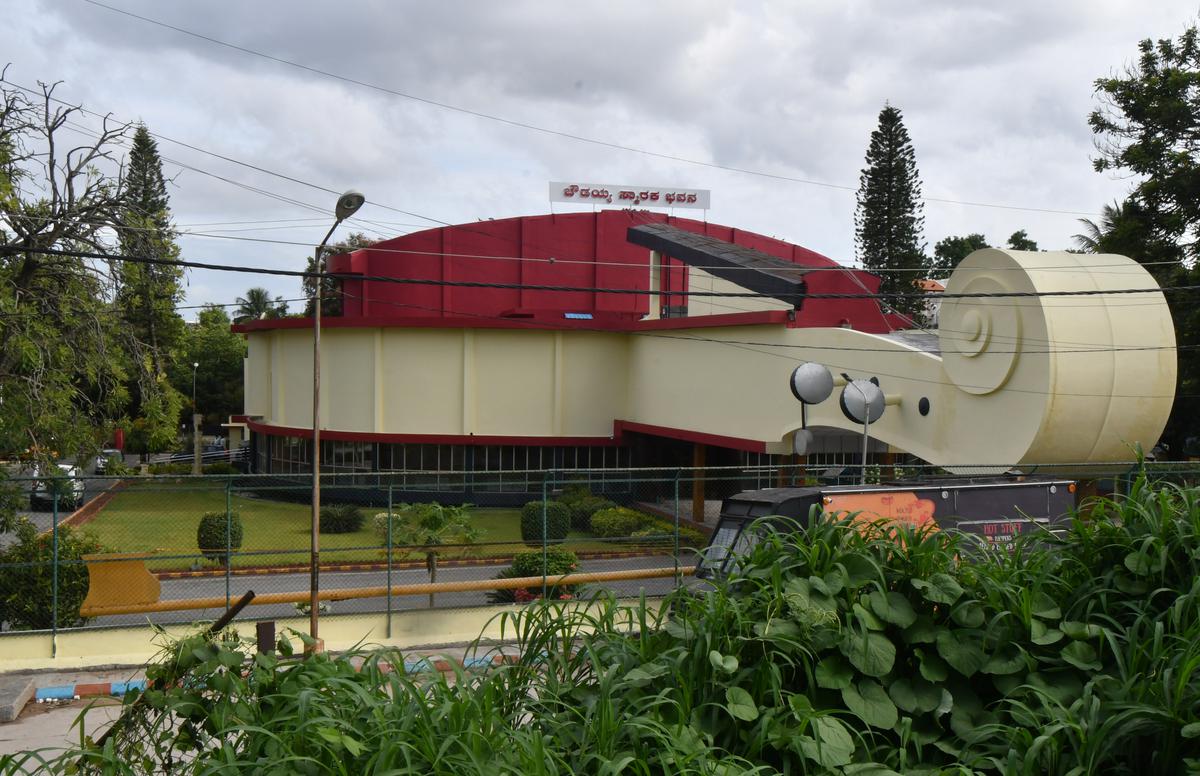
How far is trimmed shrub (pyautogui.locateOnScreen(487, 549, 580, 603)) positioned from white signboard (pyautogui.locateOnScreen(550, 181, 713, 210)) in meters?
31.4

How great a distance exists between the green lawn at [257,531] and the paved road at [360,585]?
53cm

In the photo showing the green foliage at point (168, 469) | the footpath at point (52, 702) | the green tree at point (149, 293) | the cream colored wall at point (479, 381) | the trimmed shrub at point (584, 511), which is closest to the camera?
the footpath at point (52, 702)

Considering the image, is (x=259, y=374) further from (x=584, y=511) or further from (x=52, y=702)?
(x=52, y=702)

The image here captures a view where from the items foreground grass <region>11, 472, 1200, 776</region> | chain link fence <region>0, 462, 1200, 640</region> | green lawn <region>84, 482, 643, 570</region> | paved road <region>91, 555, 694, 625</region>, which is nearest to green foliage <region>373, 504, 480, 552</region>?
chain link fence <region>0, 462, 1200, 640</region>

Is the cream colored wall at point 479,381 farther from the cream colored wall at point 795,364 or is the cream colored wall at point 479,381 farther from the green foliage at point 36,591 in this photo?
the green foliage at point 36,591

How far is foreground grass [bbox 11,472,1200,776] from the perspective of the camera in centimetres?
378

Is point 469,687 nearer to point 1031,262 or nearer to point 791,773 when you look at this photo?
point 791,773

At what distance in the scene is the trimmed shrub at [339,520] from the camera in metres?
33.0

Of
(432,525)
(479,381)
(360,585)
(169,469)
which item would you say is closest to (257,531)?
(360,585)

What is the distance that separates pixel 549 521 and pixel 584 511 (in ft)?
15.1

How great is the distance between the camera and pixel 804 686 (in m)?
4.32

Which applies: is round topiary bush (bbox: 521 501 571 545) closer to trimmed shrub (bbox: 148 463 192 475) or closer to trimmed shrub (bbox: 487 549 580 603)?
trimmed shrub (bbox: 487 549 580 603)

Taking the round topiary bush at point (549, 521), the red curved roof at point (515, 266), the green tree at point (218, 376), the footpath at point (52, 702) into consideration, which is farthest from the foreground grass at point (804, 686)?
the green tree at point (218, 376)

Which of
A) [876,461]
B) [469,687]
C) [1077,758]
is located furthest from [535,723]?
[876,461]
